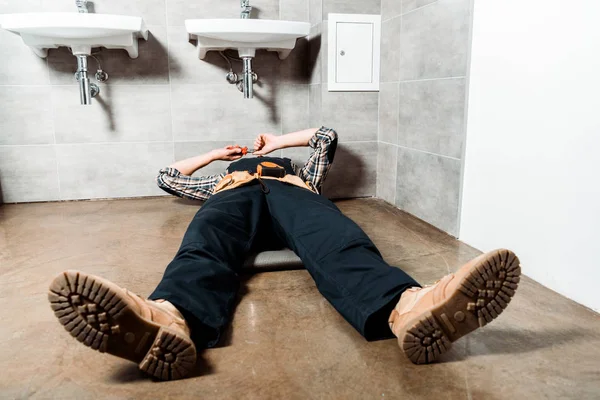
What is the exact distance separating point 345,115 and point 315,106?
0.18 metres

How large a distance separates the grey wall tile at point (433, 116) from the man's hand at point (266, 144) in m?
0.64

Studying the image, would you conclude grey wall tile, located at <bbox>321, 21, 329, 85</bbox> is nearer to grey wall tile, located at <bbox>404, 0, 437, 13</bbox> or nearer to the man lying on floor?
grey wall tile, located at <bbox>404, 0, 437, 13</bbox>

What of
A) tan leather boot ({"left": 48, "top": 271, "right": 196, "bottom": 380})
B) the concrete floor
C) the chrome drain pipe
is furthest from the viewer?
the chrome drain pipe

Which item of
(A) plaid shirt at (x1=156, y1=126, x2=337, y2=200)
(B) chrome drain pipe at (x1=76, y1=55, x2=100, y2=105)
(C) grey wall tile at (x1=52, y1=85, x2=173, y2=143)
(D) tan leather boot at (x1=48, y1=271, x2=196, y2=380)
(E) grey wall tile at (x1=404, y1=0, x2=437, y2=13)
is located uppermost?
(E) grey wall tile at (x1=404, y1=0, x2=437, y2=13)

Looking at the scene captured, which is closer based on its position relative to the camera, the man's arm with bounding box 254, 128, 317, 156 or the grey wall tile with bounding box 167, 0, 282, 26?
the man's arm with bounding box 254, 128, 317, 156

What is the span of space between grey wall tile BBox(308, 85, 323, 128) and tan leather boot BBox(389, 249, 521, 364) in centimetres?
172

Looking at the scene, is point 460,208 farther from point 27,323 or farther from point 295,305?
point 27,323

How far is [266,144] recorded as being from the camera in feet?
7.00

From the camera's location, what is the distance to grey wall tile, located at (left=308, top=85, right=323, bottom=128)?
257 cm

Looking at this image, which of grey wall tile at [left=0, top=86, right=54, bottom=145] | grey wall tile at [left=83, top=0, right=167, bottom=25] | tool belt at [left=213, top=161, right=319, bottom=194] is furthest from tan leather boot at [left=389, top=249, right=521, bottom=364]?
grey wall tile at [left=0, top=86, right=54, bottom=145]

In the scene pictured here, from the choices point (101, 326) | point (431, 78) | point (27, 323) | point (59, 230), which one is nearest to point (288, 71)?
point (431, 78)

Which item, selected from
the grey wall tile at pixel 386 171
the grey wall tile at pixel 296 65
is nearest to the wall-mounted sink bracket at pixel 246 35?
the grey wall tile at pixel 296 65

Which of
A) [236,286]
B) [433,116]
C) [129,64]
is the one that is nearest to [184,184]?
[236,286]

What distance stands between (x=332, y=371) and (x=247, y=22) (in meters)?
1.63
